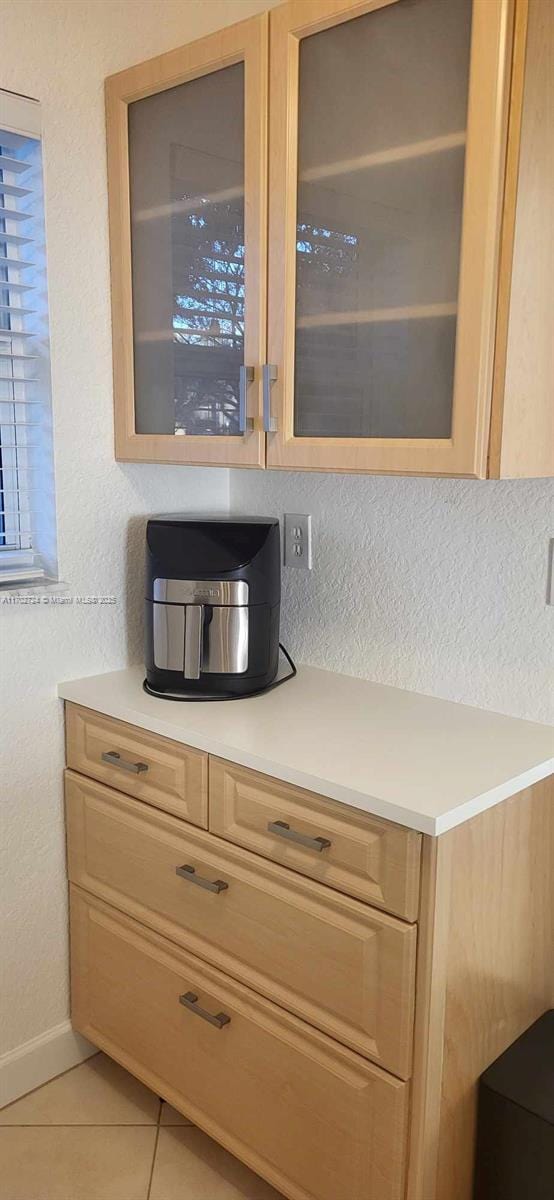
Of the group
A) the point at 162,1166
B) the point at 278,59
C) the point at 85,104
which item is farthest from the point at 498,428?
the point at 162,1166

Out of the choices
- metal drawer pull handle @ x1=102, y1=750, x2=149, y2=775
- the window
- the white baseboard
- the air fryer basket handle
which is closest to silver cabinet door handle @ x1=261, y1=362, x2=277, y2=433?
the air fryer basket handle

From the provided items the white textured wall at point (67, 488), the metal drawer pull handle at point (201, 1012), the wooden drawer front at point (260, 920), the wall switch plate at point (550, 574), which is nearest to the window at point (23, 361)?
the white textured wall at point (67, 488)

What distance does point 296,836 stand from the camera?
1.40m

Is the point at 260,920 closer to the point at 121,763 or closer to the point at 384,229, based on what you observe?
the point at 121,763

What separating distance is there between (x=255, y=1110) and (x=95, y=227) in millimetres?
1652

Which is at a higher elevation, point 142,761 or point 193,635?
point 193,635

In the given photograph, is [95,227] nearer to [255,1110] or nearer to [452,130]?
[452,130]

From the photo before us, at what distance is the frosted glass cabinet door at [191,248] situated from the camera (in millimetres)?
1548

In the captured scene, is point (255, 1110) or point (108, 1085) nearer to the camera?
point (255, 1110)

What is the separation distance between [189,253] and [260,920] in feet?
3.87

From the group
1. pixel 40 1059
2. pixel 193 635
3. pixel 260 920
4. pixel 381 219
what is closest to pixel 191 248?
pixel 381 219

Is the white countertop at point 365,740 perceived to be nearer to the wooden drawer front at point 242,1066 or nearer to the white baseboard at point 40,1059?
the wooden drawer front at point 242,1066

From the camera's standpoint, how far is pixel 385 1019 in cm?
131

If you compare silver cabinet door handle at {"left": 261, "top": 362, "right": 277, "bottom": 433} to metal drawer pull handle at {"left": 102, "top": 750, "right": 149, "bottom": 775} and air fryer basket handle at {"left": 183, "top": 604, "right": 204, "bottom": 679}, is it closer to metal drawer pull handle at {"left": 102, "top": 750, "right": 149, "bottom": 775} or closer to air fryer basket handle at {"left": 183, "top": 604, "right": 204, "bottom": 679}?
air fryer basket handle at {"left": 183, "top": 604, "right": 204, "bottom": 679}
